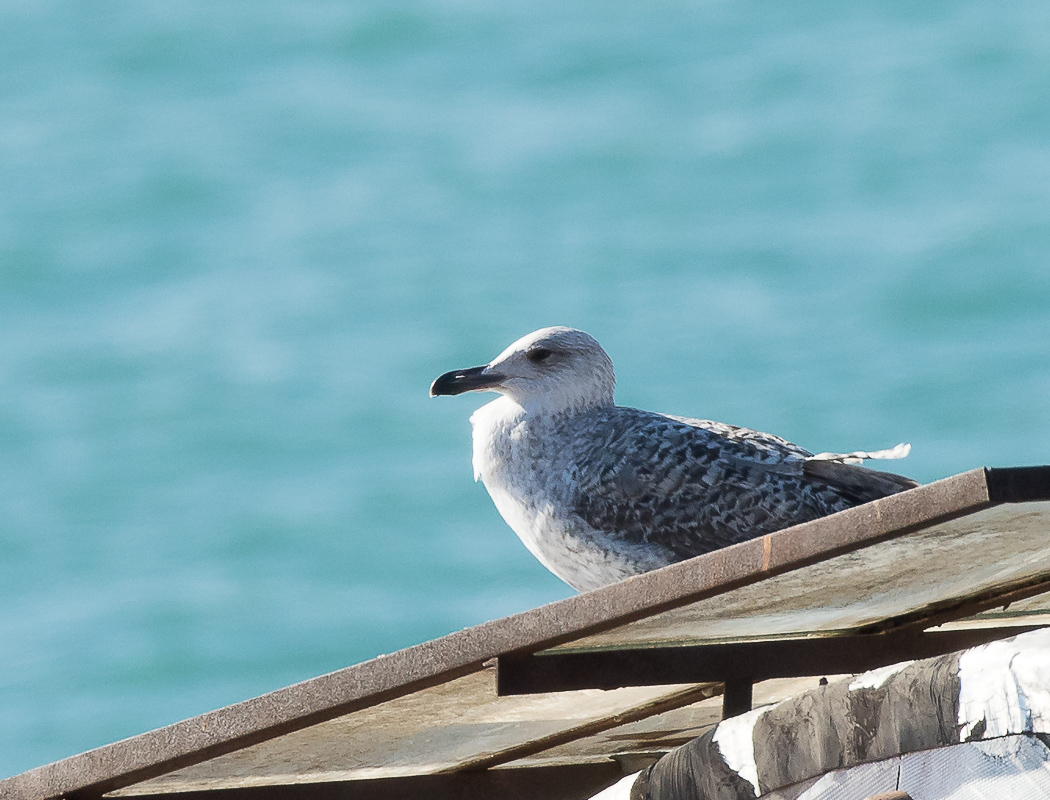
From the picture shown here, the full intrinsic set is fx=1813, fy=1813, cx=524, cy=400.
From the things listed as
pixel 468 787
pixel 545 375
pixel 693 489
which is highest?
pixel 545 375

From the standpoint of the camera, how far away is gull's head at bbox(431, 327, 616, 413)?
5.32m

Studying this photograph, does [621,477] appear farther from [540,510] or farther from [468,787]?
[468,787]

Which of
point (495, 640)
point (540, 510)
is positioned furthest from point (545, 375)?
point (495, 640)

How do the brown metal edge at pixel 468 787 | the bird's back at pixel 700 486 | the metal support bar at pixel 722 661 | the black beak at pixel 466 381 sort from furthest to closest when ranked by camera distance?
the black beak at pixel 466 381
the bird's back at pixel 700 486
the brown metal edge at pixel 468 787
the metal support bar at pixel 722 661

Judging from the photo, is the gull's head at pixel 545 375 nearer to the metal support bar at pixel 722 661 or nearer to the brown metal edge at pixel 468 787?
the brown metal edge at pixel 468 787

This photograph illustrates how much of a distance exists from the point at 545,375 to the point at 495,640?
308 centimetres

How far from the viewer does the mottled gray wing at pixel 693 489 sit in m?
4.86

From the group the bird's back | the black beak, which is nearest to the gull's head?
the black beak

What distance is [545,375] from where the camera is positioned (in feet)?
17.5

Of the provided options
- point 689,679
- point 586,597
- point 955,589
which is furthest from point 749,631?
point 586,597

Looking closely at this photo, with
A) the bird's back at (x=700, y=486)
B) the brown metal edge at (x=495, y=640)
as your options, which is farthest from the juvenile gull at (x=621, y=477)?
the brown metal edge at (x=495, y=640)

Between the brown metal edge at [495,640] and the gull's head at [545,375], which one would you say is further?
the gull's head at [545,375]

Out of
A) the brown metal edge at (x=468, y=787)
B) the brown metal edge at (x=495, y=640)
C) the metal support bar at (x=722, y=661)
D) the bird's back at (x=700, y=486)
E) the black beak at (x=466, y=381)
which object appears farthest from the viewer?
the black beak at (x=466, y=381)

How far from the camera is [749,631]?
2.70 metres
